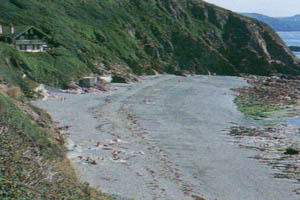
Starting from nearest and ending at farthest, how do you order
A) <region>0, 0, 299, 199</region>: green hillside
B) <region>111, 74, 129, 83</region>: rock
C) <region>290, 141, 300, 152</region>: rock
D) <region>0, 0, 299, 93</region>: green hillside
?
<region>0, 0, 299, 199</region>: green hillside
<region>290, 141, 300, 152</region>: rock
<region>0, 0, 299, 93</region>: green hillside
<region>111, 74, 129, 83</region>: rock

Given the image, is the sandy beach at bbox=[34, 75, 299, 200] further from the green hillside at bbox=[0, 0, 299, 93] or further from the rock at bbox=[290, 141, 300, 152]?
the green hillside at bbox=[0, 0, 299, 93]

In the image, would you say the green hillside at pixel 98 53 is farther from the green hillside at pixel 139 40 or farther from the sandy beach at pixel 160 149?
the sandy beach at pixel 160 149

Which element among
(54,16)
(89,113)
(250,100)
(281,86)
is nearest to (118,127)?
(89,113)

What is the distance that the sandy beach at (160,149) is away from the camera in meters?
25.1

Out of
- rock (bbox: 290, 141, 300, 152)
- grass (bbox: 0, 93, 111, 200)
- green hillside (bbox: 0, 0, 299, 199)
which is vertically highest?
green hillside (bbox: 0, 0, 299, 199)

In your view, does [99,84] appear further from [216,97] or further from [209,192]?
[209,192]

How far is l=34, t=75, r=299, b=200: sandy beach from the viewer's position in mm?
25141

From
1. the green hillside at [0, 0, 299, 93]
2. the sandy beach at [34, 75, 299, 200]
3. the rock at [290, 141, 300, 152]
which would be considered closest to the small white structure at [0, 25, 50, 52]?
the green hillside at [0, 0, 299, 93]

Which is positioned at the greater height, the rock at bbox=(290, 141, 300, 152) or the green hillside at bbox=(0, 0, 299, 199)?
the green hillside at bbox=(0, 0, 299, 199)

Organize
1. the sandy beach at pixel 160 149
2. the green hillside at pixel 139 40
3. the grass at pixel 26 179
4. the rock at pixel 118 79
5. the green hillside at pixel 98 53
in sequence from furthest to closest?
the rock at pixel 118 79 < the green hillside at pixel 139 40 < the sandy beach at pixel 160 149 < the green hillside at pixel 98 53 < the grass at pixel 26 179

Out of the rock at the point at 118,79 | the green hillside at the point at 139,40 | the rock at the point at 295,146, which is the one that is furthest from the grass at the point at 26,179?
the rock at the point at 118,79

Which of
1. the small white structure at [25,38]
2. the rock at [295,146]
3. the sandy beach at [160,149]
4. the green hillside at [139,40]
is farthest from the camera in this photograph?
the green hillside at [139,40]

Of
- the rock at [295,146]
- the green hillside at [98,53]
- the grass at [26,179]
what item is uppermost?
the green hillside at [98,53]

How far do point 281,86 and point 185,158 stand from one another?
6291 centimetres
